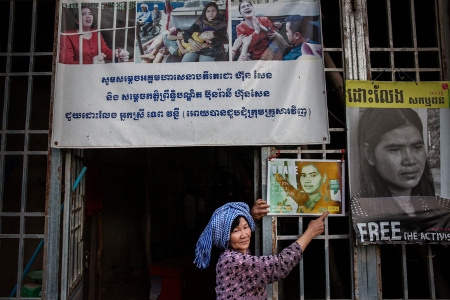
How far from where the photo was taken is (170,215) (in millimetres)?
7273

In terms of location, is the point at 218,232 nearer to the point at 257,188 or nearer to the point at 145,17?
the point at 257,188

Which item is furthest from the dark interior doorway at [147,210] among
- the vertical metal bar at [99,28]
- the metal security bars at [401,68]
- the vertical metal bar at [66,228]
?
the metal security bars at [401,68]

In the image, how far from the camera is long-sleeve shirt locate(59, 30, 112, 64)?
298 cm

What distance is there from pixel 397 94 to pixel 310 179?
993 mm

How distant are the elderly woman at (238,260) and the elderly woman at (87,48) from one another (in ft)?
5.17

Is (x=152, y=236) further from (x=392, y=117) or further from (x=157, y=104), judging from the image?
(x=392, y=117)

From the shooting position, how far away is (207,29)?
9.70 feet

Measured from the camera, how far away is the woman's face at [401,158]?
2.85 m

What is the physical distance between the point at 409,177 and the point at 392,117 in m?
0.50

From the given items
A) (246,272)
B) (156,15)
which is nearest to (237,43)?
(156,15)

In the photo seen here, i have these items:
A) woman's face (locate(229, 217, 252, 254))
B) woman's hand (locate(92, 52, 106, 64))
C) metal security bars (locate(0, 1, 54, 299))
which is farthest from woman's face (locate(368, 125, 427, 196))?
metal security bars (locate(0, 1, 54, 299))

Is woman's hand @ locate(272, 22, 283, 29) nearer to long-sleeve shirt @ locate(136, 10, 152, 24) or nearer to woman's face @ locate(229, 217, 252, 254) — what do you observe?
long-sleeve shirt @ locate(136, 10, 152, 24)

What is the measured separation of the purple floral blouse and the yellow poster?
1396 millimetres

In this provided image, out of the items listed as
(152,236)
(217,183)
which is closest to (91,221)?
(152,236)
